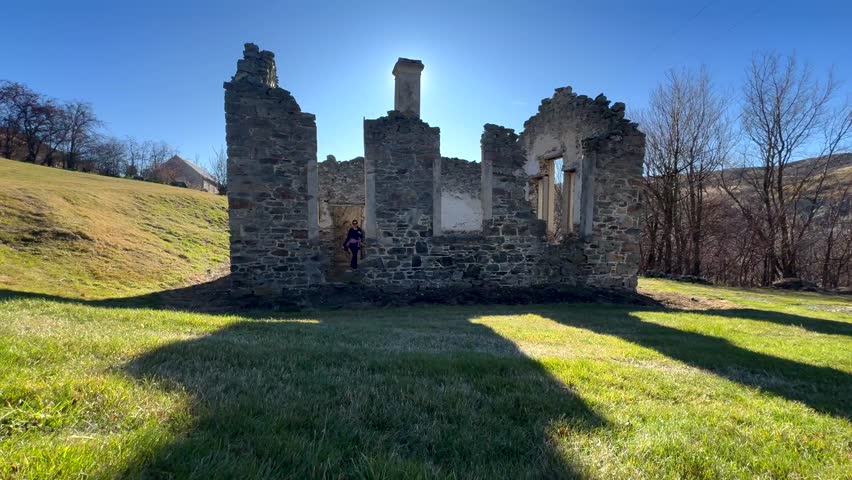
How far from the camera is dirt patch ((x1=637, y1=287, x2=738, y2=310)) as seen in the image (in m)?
11.3

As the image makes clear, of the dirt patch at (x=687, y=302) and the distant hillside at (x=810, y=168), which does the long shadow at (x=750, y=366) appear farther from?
the distant hillside at (x=810, y=168)

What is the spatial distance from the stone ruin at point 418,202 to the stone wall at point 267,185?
0.08ft

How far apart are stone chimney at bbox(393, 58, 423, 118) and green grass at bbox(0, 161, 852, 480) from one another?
7.69 meters

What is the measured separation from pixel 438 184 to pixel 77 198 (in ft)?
48.0

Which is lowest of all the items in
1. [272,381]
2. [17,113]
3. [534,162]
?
[272,381]

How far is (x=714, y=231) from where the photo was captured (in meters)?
20.9

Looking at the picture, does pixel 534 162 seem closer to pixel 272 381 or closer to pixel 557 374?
pixel 557 374

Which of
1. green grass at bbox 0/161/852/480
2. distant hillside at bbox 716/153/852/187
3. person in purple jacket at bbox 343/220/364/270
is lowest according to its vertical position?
green grass at bbox 0/161/852/480

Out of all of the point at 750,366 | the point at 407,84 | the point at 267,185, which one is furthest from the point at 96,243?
the point at 750,366

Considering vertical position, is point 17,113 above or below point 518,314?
above

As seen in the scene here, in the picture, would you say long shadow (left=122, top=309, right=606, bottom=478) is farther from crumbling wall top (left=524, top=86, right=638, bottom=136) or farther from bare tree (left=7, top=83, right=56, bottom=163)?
bare tree (left=7, top=83, right=56, bottom=163)

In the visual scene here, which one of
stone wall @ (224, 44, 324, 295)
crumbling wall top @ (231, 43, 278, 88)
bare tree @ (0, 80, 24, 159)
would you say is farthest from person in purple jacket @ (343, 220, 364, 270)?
bare tree @ (0, 80, 24, 159)

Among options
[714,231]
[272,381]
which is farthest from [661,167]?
[272,381]

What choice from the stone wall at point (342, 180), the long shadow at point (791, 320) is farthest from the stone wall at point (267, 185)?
the long shadow at point (791, 320)
